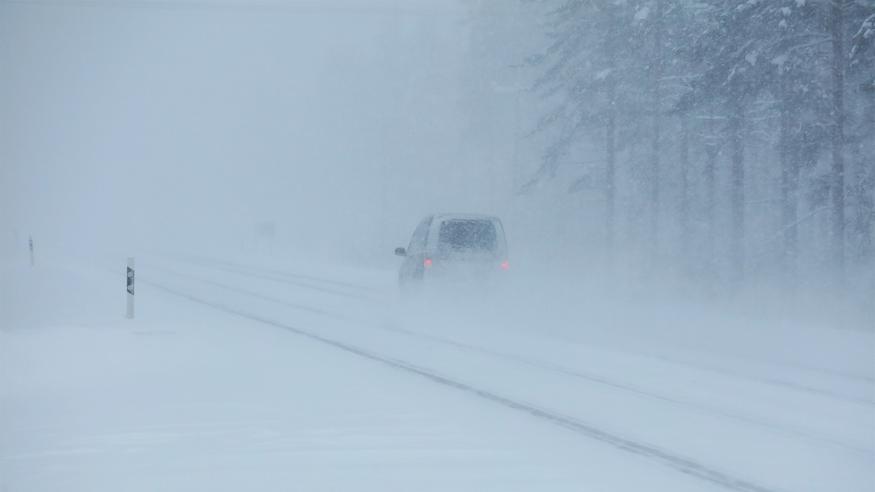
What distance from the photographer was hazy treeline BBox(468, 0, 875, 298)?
21250mm

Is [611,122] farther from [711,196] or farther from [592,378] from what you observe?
[592,378]

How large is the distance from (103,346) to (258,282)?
549 inches

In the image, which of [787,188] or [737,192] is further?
[737,192]

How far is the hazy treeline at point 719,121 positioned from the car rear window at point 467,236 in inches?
295

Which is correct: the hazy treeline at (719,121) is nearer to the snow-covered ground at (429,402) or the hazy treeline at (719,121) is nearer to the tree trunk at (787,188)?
the tree trunk at (787,188)

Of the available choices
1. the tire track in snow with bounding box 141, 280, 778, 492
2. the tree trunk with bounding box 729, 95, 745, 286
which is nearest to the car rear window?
the tire track in snow with bounding box 141, 280, 778, 492

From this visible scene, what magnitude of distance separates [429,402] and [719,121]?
2307 centimetres

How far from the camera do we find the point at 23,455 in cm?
725

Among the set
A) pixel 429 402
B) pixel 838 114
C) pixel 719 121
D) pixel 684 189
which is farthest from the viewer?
pixel 684 189

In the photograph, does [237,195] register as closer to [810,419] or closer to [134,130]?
[134,130]

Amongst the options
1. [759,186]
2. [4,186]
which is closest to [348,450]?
[759,186]

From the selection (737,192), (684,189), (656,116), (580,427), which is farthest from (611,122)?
(580,427)

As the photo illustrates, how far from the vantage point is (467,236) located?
62.4ft

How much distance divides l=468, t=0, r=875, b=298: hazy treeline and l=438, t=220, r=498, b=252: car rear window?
24.6ft
